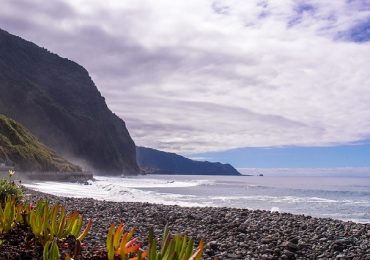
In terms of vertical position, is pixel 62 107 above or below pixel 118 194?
above

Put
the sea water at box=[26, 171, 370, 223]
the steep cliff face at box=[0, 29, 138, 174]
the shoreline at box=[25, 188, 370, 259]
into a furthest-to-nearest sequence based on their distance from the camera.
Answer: the steep cliff face at box=[0, 29, 138, 174], the sea water at box=[26, 171, 370, 223], the shoreline at box=[25, 188, 370, 259]

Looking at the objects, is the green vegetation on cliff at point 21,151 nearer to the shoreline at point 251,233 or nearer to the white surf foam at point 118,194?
the white surf foam at point 118,194

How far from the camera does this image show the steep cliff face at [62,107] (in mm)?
120125

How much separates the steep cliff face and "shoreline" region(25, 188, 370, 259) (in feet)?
342

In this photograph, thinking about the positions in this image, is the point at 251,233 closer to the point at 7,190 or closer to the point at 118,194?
the point at 7,190

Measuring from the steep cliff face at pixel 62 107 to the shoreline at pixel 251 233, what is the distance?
342 ft

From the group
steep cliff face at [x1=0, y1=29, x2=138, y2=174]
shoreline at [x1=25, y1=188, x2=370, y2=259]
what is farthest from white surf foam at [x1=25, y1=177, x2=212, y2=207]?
steep cliff face at [x1=0, y1=29, x2=138, y2=174]

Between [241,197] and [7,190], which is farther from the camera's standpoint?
[241,197]

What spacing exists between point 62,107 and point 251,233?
129804 millimetres

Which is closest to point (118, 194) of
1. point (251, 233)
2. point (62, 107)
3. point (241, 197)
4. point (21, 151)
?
point (241, 197)

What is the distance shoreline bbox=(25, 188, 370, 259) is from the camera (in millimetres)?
8741

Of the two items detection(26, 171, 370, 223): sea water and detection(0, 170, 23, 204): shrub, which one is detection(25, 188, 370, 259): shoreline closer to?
detection(0, 170, 23, 204): shrub

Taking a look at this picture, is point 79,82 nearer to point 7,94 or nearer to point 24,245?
point 7,94

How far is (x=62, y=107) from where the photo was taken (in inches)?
5344
